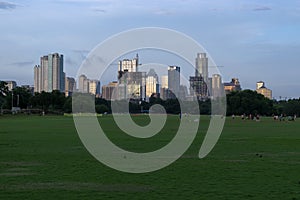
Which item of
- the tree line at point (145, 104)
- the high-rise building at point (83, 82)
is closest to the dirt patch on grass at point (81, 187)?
the high-rise building at point (83, 82)

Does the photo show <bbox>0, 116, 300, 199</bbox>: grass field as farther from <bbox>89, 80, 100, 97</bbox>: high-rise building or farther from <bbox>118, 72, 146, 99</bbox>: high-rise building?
<bbox>118, 72, 146, 99</bbox>: high-rise building

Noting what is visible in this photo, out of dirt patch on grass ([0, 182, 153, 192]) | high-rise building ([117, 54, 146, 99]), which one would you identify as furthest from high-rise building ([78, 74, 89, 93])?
dirt patch on grass ([0, 182, 153, 192])

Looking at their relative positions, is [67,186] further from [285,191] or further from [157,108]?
[157,108]

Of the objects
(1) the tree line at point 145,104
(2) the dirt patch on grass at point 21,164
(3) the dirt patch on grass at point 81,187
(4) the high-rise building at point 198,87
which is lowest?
(3) the dirt patch on grass at point 81,187

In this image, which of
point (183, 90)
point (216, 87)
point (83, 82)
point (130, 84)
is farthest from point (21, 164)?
point (216, 87)

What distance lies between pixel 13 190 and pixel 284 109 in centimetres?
15279

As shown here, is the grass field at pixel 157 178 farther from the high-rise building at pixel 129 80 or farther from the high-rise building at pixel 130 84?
the high-rise building at pixel 130 84

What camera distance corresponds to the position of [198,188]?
13062 millimetres

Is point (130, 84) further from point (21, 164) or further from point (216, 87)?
point (21, 164)

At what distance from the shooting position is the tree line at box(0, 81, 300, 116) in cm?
14650

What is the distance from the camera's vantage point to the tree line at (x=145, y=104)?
146m

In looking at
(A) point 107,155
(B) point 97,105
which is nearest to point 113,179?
(A) point 107,155

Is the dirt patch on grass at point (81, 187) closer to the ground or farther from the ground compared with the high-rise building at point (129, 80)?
closer to the ground

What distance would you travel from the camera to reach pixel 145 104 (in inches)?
6196
